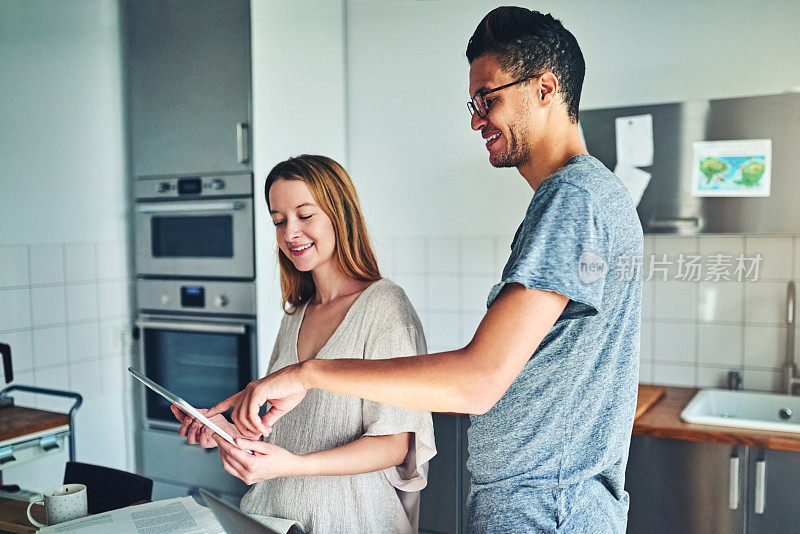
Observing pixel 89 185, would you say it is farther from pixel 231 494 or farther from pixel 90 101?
pixel 231 494

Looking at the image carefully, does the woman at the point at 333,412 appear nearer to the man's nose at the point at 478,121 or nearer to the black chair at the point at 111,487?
the black chair at the point at 111,487

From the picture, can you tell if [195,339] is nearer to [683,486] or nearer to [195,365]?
[195,365]

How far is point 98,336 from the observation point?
2910mm

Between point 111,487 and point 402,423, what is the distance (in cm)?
71

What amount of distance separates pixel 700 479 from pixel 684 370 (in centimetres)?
62

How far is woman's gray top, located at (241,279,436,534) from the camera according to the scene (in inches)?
52.1

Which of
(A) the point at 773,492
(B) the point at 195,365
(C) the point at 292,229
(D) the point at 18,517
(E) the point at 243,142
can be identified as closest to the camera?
(D) the point at 18,517

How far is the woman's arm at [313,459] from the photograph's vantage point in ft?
3.65

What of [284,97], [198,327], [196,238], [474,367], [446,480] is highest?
[284,97]

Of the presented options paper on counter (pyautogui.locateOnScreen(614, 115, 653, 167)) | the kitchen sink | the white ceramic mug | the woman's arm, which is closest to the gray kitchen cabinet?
the kitchen sink

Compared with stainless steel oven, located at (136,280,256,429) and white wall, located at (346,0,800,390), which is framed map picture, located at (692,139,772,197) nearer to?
white wall, located at (346,0,800,390)

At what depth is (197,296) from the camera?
9.18 feet

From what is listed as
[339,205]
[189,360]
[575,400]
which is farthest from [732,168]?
[189,360]

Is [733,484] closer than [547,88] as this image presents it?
No
